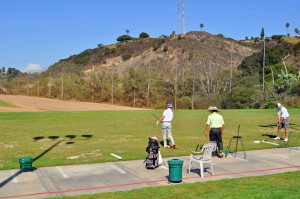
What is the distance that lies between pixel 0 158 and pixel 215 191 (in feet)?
28.2

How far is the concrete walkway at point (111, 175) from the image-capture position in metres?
10.3

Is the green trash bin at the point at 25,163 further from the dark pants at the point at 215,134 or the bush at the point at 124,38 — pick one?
the bush at the point at 124,38

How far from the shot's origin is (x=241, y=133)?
21906 mm

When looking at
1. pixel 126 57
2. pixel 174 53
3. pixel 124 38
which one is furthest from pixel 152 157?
pixel 124 38

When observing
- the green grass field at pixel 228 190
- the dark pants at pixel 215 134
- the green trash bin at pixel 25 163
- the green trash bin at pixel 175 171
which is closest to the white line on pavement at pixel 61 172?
the green trash bin at pixel 25 163

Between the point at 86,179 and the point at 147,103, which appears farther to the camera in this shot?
the point at 147,103

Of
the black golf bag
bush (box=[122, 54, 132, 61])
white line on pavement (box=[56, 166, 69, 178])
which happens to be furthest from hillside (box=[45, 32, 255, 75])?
white line on pavement (box=[56, 166, 69, 178])

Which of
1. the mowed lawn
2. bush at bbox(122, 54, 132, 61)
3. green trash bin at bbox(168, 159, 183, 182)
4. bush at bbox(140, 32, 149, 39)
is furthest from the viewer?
bush at bbox(140, 32, 149, 39)

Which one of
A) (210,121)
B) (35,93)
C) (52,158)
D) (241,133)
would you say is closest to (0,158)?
(52,158)

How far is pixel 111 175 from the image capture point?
1185cm

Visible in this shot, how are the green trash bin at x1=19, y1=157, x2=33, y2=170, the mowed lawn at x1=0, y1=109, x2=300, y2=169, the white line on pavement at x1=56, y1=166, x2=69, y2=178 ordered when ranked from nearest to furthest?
the white line on pavement at x1=56, y1=166, x2=69, y2=178
the green trash bin at x1=19, y1=157, x2=33, y2=170
the mowed lawn at x1=0, y1=109, x2=300, y2=169

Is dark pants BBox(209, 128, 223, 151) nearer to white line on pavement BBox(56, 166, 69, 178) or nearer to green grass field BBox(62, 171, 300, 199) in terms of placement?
green grass field BBox(62, 171, 300, 199)

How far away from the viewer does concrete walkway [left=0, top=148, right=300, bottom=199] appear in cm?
1028

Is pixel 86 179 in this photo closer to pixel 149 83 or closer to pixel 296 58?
pixel 149 83
